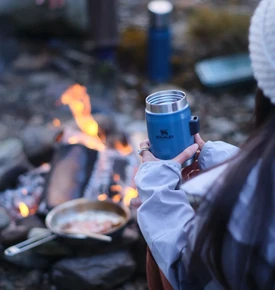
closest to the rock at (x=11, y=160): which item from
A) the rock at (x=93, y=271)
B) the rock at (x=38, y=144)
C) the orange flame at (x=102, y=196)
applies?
the rock at (x=38, y=144)

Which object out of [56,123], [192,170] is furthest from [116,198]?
[192,170]

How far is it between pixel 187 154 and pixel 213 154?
0.38 feet

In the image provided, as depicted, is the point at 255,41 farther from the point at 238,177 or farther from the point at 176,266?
the point at 176,266

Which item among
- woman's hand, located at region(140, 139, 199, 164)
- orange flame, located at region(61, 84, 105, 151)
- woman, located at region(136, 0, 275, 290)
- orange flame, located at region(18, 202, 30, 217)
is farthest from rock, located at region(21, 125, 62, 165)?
woman, located at region(136, 0, 275, 290)

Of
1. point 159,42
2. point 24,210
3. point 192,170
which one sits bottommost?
point 159,42

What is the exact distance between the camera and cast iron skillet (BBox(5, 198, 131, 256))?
3.07 meters

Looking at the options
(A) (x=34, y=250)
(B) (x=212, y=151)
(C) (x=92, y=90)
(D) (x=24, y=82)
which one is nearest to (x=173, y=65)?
(C) (x=92, y=90)

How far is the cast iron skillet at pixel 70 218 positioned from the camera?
10.1 ft

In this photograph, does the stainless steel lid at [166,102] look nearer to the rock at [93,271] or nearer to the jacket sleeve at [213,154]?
the jacket sleeve at [213,154]

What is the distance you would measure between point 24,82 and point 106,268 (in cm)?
371

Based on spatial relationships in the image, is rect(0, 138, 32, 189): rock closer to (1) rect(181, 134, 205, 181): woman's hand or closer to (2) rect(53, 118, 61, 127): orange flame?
(2) rect(53, 118, 61, 127): orange flame

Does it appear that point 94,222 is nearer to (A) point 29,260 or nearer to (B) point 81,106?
(A) point 29,260

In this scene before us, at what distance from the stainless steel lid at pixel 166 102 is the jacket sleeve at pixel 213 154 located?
19 cm

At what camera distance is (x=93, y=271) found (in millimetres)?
3084
